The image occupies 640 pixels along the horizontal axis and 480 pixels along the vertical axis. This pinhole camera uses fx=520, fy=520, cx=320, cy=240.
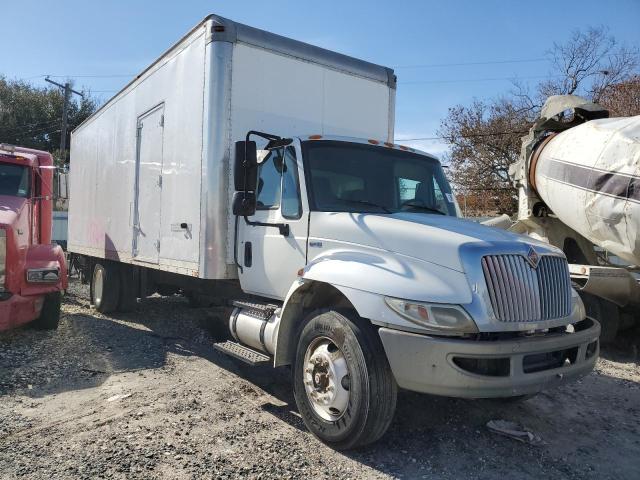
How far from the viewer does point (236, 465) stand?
357 centimetres

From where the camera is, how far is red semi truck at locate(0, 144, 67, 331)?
6.81 m

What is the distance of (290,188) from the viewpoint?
4.75 meters

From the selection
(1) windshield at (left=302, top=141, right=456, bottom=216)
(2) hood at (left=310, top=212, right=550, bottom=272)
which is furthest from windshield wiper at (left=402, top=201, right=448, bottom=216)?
(2) hood at (left=310, top=212, right=550, bottom=272)

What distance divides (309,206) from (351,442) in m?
1.94

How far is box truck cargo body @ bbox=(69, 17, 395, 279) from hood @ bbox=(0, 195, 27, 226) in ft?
4.64

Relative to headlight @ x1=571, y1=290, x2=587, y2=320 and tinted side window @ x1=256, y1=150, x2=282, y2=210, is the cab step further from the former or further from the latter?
headlight @ x1=571, y1=290, x2=587, y2=320

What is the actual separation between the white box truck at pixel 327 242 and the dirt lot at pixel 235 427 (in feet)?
1.16

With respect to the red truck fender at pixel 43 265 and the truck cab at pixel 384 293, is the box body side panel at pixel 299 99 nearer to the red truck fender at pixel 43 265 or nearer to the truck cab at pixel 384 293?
the truck cab at pixel 384 293

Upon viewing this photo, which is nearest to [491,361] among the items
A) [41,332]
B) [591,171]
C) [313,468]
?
[313,468]

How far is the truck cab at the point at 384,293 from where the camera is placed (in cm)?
339

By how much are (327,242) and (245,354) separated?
142 cm

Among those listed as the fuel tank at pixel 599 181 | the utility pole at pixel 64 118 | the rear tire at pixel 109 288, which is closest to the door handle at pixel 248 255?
the rear tire at pixel 109 288

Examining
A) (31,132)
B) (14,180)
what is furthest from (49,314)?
(31,132)

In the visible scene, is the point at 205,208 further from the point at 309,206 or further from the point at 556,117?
the point at 556,117
